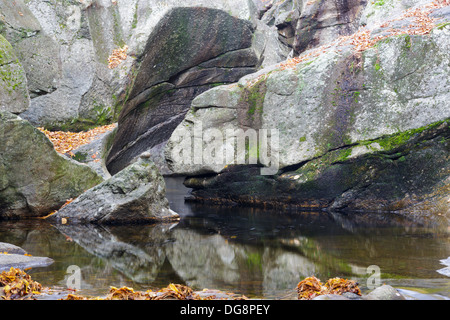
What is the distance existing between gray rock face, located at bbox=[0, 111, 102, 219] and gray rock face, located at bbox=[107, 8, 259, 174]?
5.29 m

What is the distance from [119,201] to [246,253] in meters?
4.34

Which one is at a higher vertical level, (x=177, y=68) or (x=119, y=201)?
(x=177, y=68)

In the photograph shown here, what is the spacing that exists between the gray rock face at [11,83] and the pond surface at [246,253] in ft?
11.3

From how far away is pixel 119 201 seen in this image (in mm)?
10828

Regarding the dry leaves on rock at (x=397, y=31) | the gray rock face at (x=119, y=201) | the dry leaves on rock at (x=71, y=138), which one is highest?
the dry leaves on rock at (x=397, y=31)

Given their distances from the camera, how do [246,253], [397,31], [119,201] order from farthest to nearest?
1. [397,31]
2. [119,201]
3. [246,253]

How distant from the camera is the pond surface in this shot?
5707mm

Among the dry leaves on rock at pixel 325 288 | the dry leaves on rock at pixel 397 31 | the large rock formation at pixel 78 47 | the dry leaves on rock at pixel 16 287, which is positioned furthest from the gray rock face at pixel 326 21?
the dry leaves on rock at pixel 16 287

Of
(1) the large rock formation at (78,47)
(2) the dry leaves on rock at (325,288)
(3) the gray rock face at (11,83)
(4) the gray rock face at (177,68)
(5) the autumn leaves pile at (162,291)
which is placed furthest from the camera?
(4) the gray rock face at (177,68)

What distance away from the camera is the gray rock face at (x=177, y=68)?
55.6ft

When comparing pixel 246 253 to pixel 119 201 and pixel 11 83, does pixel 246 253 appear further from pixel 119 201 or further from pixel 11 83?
pixel 11 83

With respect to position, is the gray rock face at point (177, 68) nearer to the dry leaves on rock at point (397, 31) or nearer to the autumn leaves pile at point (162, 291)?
the dry leaves on rock at point (397, 31)

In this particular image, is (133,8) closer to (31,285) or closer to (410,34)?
(410,34)

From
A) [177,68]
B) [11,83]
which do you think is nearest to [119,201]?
[11,83]
